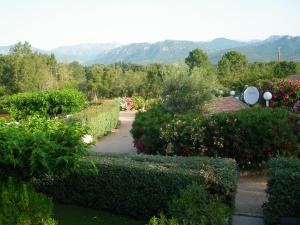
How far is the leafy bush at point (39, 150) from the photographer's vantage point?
4375mm

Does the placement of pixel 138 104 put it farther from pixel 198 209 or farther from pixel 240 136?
pixel 198 209

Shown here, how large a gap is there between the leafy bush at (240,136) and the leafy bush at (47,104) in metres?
12.1

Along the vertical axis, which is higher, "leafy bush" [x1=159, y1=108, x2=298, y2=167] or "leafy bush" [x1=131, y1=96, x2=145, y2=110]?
"leafy bush" [x1=159, y1=108, x2=298, y2=167]

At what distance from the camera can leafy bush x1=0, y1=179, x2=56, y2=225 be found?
15.5ft

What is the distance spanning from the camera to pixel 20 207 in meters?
4.80

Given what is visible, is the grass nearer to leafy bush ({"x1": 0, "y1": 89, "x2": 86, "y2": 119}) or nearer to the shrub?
the shrub

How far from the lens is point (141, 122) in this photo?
441 inches

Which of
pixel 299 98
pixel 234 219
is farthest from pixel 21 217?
pixel 299 98

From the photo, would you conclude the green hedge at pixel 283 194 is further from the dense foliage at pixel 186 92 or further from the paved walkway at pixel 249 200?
the dense foliage at pixel 186 92

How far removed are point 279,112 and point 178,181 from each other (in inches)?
174

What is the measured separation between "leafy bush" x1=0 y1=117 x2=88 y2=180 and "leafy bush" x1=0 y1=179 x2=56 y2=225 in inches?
6.5

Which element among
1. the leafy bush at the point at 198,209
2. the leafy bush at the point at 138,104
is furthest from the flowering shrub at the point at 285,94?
the leafy bush at the point at 138,104

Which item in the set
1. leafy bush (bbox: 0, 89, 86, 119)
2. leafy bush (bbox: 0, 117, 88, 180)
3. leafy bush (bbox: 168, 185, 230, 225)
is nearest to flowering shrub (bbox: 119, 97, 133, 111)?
leafy bush (bbox: 0, 89, 86, 119)

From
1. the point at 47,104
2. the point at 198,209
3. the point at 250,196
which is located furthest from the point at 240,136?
the point at 47,104
